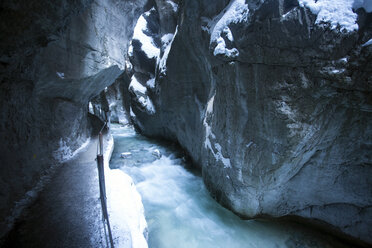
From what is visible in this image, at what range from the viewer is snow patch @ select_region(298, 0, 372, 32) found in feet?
6.60

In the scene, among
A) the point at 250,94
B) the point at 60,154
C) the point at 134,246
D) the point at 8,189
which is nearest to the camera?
the point at 134,246

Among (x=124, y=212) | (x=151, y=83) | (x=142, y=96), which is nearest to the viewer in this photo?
(x=124, y=212)

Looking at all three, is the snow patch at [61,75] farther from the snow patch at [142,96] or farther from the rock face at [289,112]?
the snow patch at [142,96]

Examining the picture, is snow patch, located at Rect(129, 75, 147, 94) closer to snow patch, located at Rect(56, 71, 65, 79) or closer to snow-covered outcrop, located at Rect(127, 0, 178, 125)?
snow-covered outcrop, located at Rect(127, 0, 178, 125)

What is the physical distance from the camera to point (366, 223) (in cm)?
313

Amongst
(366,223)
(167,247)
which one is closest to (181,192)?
(167,247)

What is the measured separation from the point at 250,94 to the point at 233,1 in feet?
6.08

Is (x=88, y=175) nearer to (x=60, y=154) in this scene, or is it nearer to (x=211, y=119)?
(x=60, y=154)

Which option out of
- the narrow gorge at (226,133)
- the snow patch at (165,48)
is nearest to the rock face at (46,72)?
the narrow gorge at (226,133)

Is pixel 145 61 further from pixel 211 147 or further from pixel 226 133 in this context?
pixel 226 133

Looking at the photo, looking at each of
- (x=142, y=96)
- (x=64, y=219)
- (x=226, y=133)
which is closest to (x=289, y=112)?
(x=226, y=133)

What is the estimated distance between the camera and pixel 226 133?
377 centimetres

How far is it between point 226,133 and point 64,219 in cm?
332

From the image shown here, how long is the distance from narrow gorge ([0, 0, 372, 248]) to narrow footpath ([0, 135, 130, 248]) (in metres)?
0.02
